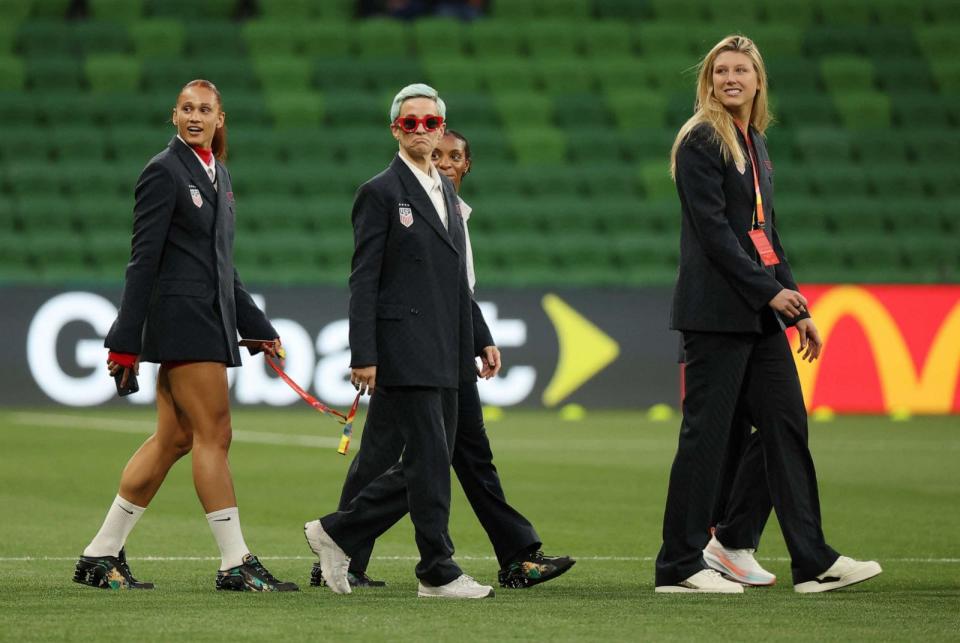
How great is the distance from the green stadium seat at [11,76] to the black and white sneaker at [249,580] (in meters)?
14.8

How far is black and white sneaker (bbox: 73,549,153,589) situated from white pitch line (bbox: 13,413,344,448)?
273 inches

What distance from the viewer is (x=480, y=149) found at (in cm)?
2028

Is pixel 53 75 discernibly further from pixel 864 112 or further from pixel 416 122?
pixel 416 122

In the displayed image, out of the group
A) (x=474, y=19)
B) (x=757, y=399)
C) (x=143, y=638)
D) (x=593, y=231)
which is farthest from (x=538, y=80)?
(x=143, y=638)

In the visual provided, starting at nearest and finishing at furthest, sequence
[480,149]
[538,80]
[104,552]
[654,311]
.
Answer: [104,552]
[654,311]
[480,149]
[538,80]

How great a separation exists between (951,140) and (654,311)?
6083mm

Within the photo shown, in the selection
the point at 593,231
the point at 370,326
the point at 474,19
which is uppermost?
the point at 474,19

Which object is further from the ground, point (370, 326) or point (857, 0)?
point (857, 0)

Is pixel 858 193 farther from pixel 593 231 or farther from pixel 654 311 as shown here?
pixel 654 311

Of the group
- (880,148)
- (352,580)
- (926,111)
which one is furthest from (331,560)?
(926,111)

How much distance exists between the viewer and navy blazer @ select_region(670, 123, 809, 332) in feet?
20.5

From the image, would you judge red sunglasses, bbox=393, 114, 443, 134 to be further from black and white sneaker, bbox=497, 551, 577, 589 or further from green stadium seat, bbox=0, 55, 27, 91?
green stadium seat, bbox=0, 55, 27, 91

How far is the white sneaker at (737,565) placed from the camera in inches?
262

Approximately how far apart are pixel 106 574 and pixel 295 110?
1460 cm
